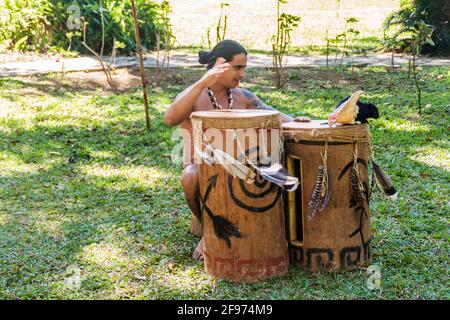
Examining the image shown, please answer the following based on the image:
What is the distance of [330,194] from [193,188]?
79 cm

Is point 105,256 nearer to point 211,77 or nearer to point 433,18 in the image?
point 211,77

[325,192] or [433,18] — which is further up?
A: [433,18]

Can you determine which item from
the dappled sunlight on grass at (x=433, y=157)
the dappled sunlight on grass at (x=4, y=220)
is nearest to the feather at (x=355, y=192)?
the dappled sunlight on grass at (x=433, y=157)

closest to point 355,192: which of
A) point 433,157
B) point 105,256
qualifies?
point 105,256

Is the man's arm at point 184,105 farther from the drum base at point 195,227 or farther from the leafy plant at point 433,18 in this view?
the leafy plant at point 433,18

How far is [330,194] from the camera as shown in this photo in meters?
3.79

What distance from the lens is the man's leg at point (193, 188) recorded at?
13.1 ft

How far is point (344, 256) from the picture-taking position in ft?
12.8

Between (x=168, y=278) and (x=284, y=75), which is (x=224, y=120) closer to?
(x=168, y=278)

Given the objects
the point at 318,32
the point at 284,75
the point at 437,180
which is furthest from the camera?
the point at 318,32

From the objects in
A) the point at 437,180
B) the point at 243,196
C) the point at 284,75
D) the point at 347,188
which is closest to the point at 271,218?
the point at 243,196

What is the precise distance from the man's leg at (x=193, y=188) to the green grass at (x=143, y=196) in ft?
0.25

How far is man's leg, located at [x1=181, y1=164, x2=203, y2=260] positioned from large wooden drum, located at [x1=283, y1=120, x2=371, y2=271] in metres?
0.52

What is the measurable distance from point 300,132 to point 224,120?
433mm
